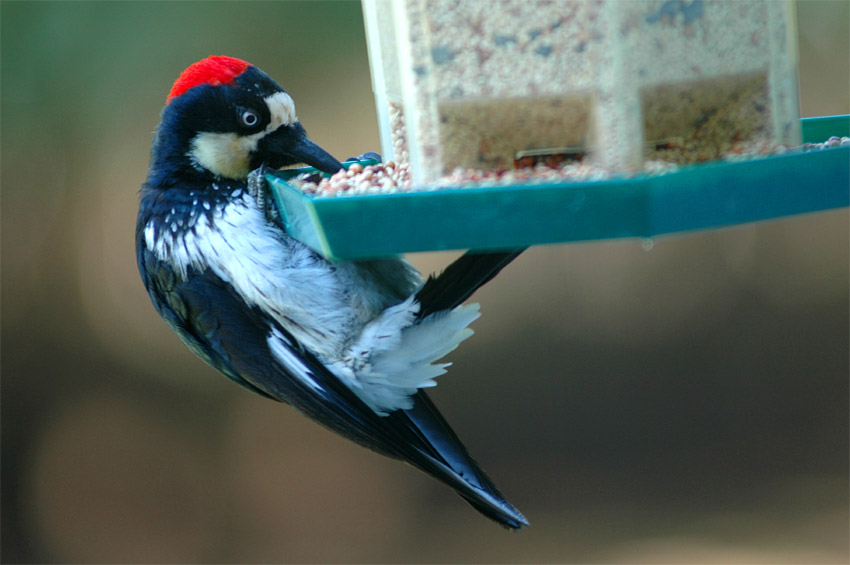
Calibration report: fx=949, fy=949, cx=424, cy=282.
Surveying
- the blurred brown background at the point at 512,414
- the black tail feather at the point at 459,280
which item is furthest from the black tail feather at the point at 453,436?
the blurred brown background at the point at 512,414

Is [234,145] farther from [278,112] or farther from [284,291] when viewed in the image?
[284,291]

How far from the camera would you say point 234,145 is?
6.70 feet

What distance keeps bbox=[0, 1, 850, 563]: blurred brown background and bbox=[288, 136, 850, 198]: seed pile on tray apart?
2767 millimetres

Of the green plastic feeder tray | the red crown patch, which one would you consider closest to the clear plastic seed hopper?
the green plastic feeder tray

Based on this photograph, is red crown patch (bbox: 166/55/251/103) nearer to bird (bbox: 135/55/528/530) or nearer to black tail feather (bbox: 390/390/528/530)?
bird (bbox: 135/55/528/530)

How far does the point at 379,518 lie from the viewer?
5281 millimetres

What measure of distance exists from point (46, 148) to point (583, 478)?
3.19 m

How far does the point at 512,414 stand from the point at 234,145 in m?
3.45

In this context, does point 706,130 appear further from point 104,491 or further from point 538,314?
point 104,491

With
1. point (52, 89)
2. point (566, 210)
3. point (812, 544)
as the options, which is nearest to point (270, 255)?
point (566, 210)

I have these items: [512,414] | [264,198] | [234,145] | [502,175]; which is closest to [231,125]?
[234,145]

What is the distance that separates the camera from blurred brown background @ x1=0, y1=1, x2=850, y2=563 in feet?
15.6

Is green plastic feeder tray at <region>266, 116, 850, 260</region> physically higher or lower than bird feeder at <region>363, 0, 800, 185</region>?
lower

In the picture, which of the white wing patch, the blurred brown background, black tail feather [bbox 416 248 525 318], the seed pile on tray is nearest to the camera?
the seed pile on tray
